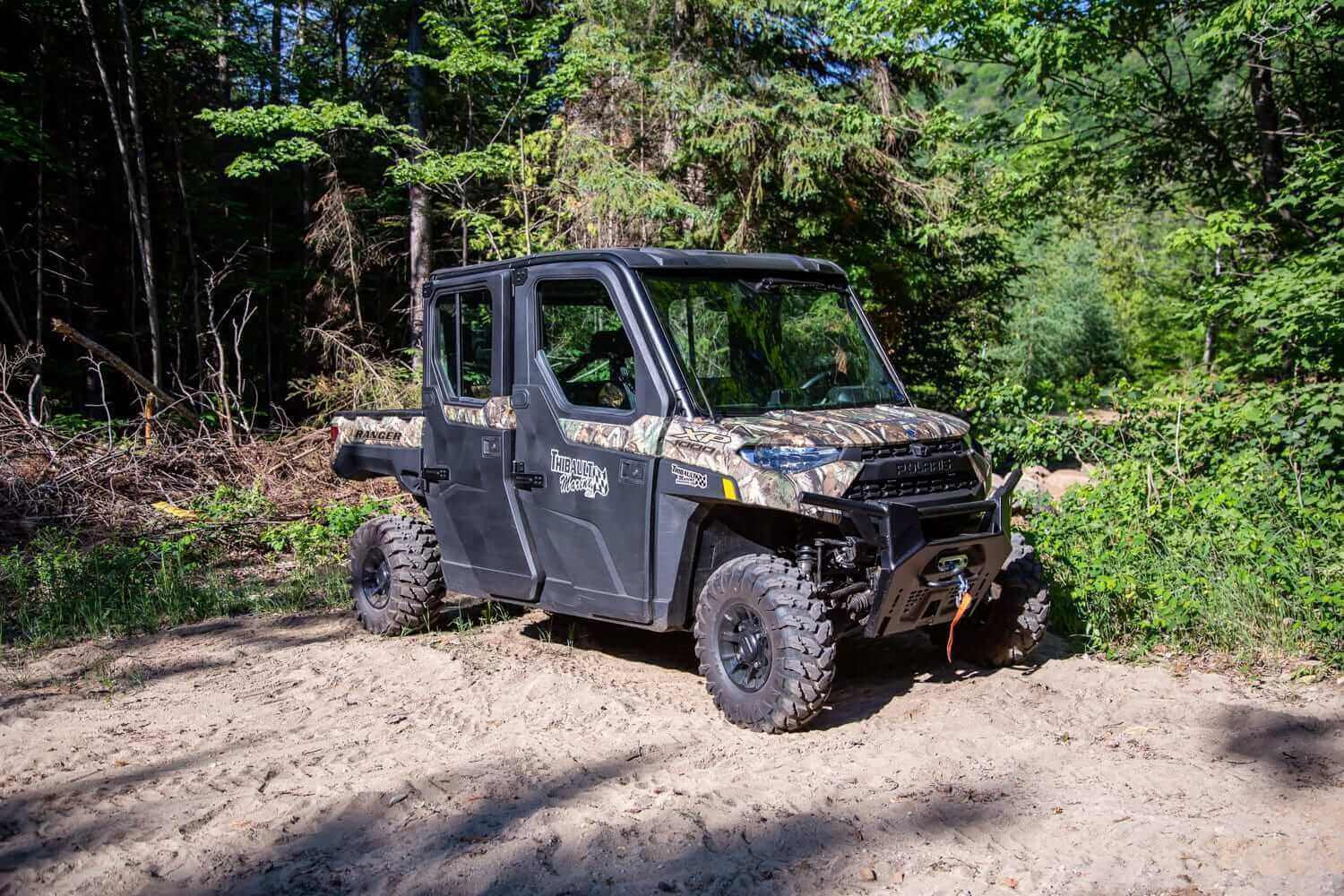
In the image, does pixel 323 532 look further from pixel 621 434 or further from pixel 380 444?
pixel 621 434

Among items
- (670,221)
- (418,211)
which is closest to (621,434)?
(670,221)

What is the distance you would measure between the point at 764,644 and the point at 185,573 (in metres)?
6.04

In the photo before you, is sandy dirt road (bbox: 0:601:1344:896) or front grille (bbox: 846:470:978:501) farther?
front grille (bbox: 846:470:978:501)

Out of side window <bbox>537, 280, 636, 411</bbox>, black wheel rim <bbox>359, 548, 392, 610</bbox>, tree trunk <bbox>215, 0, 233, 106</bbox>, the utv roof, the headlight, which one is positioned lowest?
black wheel rim <bbox>359, 548, 392, 610</bbox>

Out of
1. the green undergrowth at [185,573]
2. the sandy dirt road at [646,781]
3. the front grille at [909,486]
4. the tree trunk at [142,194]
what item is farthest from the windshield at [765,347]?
the tree trunk at [142,194]

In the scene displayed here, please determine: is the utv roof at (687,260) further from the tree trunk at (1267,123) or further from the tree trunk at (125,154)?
the tree trunk at (125,154)

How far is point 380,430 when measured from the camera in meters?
7.26

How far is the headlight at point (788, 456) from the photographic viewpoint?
16.1 feet

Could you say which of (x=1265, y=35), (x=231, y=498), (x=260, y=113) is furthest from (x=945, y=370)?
(x=260, y=113)

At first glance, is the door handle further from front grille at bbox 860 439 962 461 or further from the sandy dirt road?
front grille at bbox 860 439 962 461

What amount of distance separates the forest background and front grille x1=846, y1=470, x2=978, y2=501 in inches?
65.2

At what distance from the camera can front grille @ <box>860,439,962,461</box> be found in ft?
16.5

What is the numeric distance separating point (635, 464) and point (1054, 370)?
99.6 feet

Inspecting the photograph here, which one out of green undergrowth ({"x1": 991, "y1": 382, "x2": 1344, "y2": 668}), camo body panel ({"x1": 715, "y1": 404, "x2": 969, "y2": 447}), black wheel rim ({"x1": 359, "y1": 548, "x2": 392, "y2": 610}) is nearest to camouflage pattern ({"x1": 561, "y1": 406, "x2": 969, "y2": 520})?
camo body panel ({"x1": 715, "y1": 404, "x2": 969, "y2": 447})
